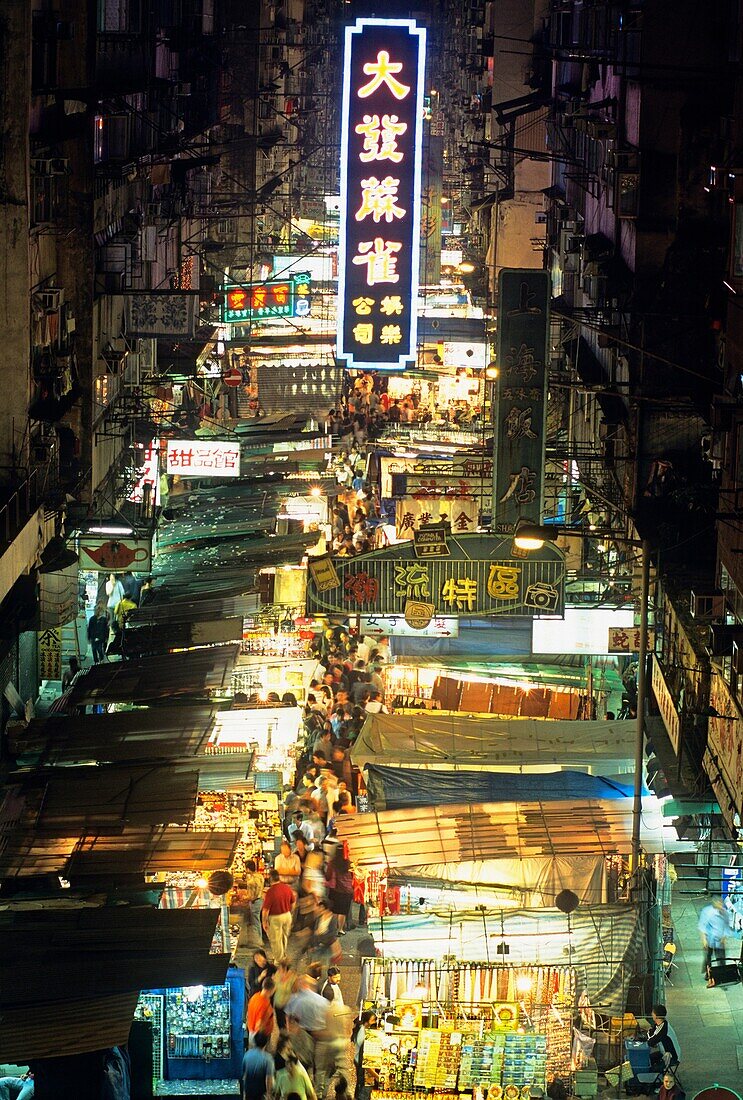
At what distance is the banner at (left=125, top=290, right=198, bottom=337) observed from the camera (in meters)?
26.5

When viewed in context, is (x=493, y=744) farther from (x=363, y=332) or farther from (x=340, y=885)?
(x=363, y=332)

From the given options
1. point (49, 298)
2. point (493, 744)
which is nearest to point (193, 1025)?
point (493, 744)

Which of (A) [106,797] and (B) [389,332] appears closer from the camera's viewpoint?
(A) [106,797]

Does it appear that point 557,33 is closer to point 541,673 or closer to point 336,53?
point 541,673

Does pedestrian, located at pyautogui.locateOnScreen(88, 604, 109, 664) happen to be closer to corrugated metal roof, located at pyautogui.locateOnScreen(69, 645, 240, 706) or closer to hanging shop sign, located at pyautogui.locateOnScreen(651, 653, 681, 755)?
corrugated metal roof, located at pyautogui.locateOnScreen(69, 645, 240, 706)

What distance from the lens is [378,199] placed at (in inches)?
928

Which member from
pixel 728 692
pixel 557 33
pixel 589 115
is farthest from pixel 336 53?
pixel 728 692

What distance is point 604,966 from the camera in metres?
15.3

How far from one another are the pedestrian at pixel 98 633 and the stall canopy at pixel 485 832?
9.11 m

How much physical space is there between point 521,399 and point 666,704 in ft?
14.3

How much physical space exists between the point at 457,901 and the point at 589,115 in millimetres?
16084

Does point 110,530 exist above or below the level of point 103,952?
above

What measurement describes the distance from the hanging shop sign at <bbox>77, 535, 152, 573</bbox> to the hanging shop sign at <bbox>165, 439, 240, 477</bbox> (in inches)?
229

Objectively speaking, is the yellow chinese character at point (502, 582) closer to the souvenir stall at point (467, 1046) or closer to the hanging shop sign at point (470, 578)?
the hanging shop sign at point (470, 578)
